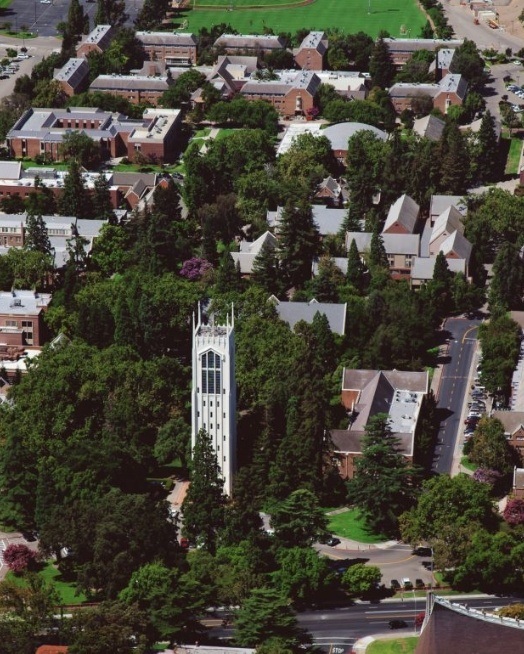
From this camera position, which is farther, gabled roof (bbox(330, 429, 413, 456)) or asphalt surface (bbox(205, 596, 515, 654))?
gabled roof (bbox(330, 429, 413, 456))

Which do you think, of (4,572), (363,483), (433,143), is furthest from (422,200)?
(4,572)

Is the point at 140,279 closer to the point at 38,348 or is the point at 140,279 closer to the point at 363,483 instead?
the point at 38,348

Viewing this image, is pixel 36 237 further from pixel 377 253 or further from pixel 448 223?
pixel 448 223

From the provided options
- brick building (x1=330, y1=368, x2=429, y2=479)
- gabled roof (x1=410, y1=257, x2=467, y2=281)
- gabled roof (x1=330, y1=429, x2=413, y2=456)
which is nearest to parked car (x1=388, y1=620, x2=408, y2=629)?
brick building (x1=330, y1=368, x2=429, y2=479)

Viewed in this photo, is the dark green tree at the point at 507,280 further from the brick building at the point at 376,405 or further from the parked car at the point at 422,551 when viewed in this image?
the parked car at the point at 422,551

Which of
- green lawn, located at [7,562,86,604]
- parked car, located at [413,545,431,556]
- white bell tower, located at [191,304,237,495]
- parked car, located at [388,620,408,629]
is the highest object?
white bell tower, located at [191,304,237,495]

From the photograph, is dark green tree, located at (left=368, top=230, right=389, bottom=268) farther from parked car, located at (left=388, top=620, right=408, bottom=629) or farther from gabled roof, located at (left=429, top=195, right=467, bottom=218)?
parked car, located at (left=388, top=620, right=408, bottom=629)

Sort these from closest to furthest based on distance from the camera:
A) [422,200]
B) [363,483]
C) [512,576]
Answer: [512,576] → [363,483] → [422,200]
